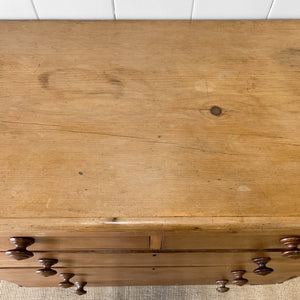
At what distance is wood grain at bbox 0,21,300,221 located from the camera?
502mm

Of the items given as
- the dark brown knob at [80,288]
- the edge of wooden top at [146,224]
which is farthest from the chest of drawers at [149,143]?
the dark brown knob at [80,288]

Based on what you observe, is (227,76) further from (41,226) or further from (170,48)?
(41,226)

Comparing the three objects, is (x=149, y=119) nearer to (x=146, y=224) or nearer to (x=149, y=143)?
(x=149, y=143)

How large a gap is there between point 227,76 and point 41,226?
476 millimetres
